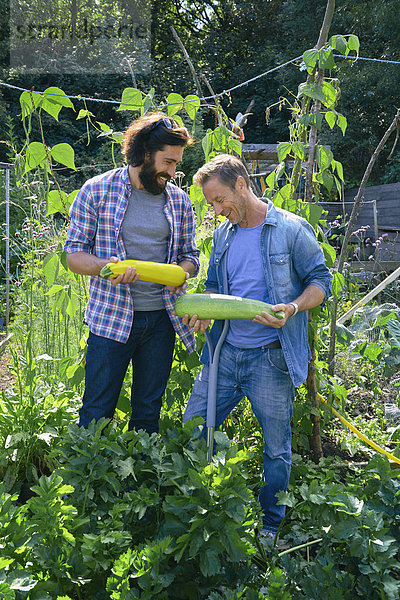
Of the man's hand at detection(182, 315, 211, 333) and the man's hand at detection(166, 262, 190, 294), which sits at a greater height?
the man's hand at detection(166, 262, 190, 294)

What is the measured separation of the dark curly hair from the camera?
2.24 m

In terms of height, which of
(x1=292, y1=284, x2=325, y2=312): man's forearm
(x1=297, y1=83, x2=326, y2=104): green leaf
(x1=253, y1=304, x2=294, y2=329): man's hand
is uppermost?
(x1=297, y1=83, x2=326, y2=104): green leaf

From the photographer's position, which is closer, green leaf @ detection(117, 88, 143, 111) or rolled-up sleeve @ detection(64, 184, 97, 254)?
rolled-up sleeve @ detection(64, 184, 97, 254)

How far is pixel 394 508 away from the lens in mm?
1802

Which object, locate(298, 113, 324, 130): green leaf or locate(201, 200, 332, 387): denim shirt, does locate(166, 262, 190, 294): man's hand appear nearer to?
locate(201, 200, 332, 387): denim shirt

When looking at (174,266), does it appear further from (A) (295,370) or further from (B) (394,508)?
(B) (394,508)

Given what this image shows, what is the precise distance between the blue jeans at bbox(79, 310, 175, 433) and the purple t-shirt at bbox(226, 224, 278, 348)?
314mm

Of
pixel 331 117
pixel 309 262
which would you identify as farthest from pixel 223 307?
pixel 331 117

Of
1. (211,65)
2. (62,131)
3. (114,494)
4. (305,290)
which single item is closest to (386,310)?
(305,290)

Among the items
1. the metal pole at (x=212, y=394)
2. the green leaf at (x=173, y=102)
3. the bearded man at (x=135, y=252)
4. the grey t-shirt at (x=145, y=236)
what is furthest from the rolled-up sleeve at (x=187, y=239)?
the green leaf at (x=173, y=102)

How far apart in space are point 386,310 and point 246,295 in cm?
143

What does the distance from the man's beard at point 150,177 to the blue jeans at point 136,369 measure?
20.4 inches

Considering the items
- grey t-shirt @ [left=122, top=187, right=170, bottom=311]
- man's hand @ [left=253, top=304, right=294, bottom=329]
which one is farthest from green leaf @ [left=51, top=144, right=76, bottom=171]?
man's hand @ [left=253, top=304, right=294, bottom=329]

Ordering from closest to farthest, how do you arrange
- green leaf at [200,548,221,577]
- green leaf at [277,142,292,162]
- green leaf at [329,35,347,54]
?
green leaf at [200,548,221,577] → green leaf at [329,35,347,54] → green leaf at [277,142,292,162]
